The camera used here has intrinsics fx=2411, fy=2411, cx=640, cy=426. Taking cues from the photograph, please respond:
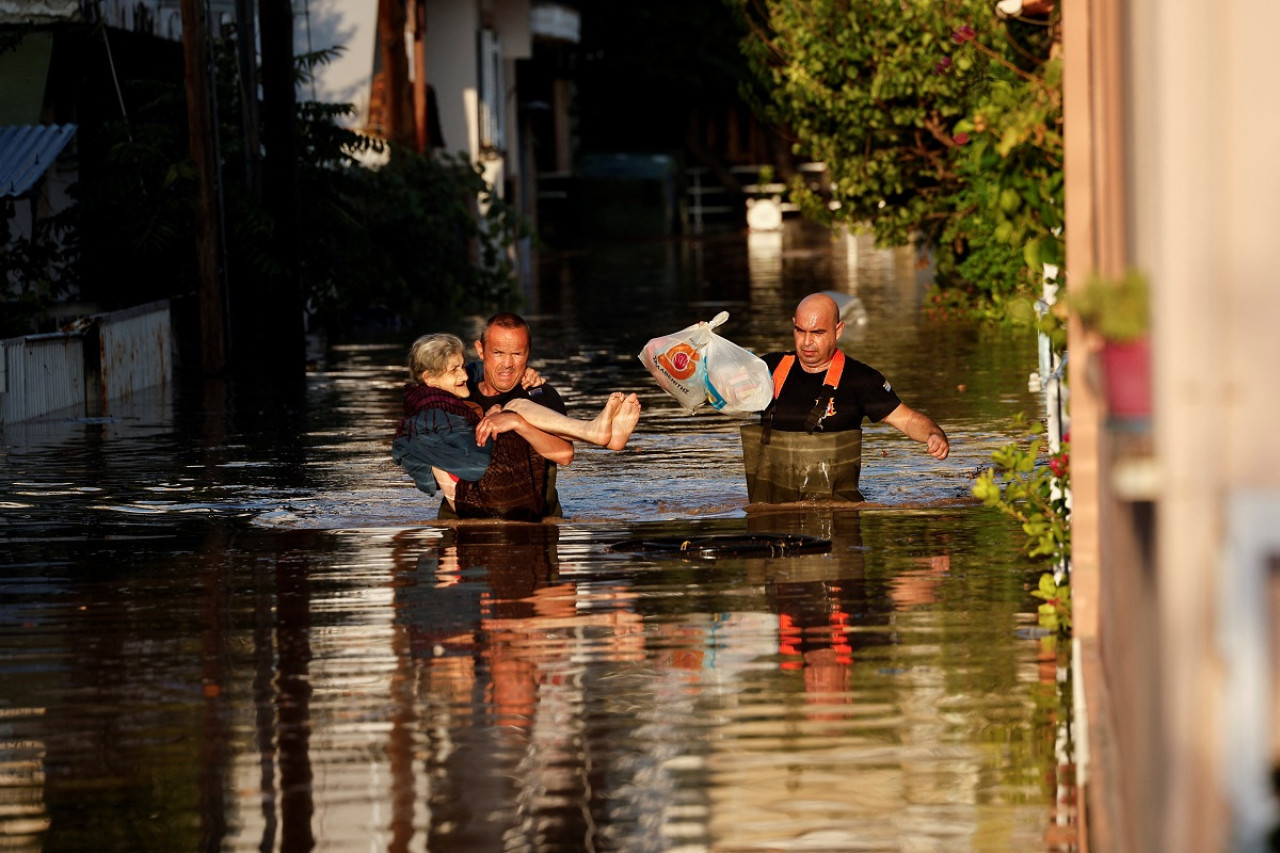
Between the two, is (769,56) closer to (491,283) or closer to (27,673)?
(491,283)

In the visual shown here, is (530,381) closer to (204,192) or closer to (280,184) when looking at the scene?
(204,192)

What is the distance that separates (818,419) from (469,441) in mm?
1685

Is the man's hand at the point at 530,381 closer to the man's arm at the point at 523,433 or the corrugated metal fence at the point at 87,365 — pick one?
the man's arm at the point at 523,433

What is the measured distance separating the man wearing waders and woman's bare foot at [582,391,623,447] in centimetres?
129

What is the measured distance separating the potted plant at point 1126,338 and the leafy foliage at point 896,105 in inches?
614

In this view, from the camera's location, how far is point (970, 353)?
20531 millimetres

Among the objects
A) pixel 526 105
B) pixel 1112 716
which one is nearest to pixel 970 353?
pixel 1112 716

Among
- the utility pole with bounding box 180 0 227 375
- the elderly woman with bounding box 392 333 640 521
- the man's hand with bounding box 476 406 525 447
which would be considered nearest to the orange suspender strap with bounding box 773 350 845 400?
the elderly woman with bounding box 392 333 640 521

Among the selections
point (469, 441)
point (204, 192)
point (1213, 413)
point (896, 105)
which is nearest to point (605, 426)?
point (469, 441)

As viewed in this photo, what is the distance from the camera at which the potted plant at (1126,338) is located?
3.50 metres

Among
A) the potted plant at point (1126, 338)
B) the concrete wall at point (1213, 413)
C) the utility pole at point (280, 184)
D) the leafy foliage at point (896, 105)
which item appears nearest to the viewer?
the concrete wall at point (1213, 413)

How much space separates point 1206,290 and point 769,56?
22815 millimetres

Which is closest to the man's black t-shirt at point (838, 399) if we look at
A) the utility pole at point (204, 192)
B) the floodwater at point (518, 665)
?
the floodwater at point (518, 665)

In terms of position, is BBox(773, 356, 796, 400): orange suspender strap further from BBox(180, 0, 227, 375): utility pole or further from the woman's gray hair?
BBox(180, 0, 227, 375): utility pole
